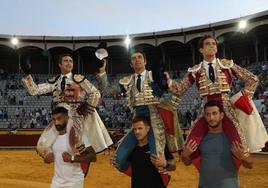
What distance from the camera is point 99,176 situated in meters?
8.88

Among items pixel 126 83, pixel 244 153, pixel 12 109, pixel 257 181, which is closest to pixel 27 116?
pixel 12 109

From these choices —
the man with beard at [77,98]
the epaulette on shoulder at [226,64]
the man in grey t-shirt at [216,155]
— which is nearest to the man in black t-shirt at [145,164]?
the man in grey t-shirt at [216,155]

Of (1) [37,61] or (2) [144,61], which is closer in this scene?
(2) [144,61]

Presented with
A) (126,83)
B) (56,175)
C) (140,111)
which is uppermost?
(126,83)

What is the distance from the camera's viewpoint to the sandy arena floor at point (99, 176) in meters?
7.46

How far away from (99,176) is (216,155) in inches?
256

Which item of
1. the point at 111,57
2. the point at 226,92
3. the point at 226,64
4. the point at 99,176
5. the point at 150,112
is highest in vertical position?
the point at 111,57

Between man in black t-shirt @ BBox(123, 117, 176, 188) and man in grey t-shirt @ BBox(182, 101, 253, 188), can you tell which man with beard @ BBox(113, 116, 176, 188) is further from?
man in grey t-shirt @ BBox(182, 101, 253, 188)

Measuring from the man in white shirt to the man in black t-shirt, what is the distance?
405mm

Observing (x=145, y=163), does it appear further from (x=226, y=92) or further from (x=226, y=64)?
(x=226, y=64)

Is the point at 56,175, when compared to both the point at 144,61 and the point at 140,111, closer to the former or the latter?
the point at 140,111

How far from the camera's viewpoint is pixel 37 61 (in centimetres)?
2906

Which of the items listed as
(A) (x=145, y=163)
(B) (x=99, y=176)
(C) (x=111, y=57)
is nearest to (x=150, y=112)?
(A) (x=145, y=163)

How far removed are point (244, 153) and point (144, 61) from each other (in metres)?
1.48
